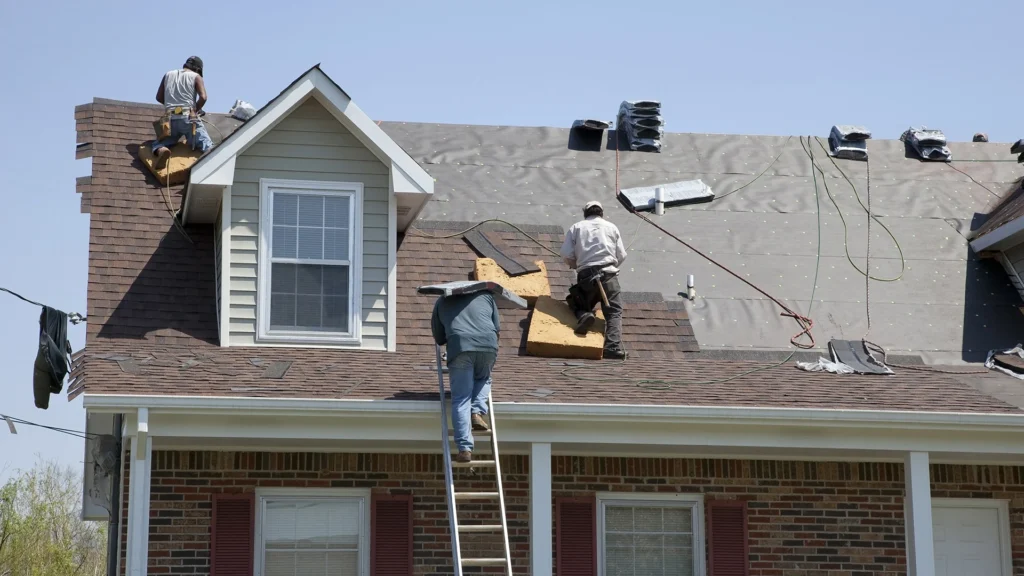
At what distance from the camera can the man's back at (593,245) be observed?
40.2ft

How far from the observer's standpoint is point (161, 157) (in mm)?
13703

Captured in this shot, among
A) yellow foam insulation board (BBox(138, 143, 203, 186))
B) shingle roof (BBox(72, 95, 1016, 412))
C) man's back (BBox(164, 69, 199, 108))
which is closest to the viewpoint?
shingle roof (BBox(72, 95, 1016, 412))

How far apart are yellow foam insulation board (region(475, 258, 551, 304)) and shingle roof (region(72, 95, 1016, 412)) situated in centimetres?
20

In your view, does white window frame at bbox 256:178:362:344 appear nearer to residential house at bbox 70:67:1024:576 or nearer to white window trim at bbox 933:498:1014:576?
residential house at bbox 70:67:1024:576

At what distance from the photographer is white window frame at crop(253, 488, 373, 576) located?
11203 millimetres

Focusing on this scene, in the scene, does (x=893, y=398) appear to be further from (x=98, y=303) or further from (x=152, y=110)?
(x=152, y=110)

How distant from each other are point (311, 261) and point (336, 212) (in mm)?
536

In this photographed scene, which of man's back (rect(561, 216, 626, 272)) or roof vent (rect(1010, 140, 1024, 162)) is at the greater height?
roof vent (rect(1010, 140, 1024, 162))

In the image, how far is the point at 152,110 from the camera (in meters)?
14.6

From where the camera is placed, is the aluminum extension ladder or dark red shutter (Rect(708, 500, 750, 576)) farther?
dark red shutter (Rect(708, 500, 750, 576))

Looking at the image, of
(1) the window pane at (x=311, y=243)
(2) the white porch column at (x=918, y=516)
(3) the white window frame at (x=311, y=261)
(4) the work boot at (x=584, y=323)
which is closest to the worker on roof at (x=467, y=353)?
(4) the work boot at (x=584, y=323)

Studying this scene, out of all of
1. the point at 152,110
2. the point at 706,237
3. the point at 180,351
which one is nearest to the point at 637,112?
the point at 706,237

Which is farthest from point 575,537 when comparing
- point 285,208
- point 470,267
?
point 285,208

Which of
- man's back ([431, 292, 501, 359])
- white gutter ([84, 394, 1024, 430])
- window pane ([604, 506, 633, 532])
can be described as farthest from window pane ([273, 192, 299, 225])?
window pane ([604, 506, 633, 532])
